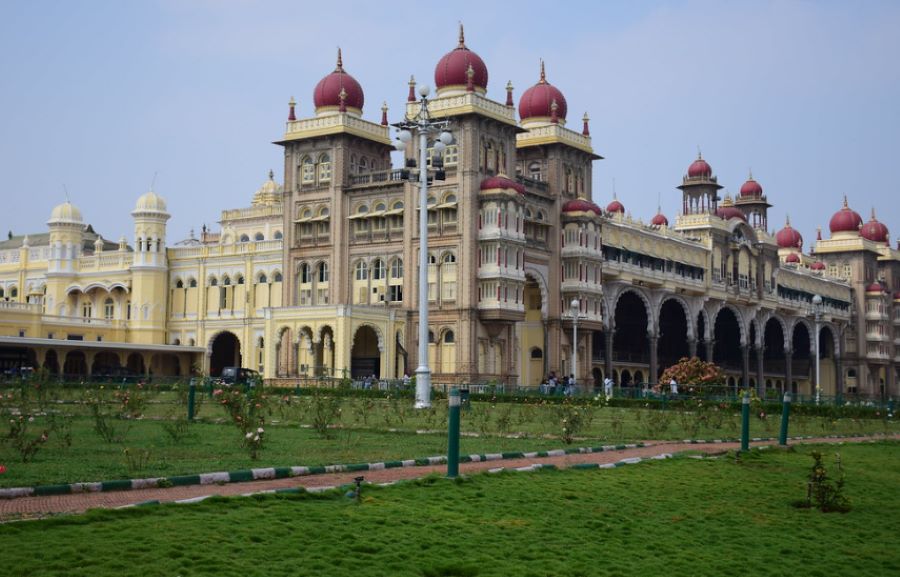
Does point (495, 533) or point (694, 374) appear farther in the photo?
point (694, 374)

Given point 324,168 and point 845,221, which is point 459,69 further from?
point 845,221

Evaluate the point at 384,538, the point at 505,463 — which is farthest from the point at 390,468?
the point at 384,538

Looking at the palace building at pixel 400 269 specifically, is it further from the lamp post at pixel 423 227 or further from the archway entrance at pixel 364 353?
the lamp post at pixel 423 227

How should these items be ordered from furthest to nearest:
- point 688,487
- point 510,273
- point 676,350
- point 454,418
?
point 676,350
point 510,273
point 688,487
point 454,418

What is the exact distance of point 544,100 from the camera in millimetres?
68188

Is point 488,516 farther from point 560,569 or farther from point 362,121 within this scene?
point 362,121

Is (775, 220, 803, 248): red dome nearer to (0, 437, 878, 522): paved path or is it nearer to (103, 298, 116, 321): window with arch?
(103, 298, 116, 321): window with arch

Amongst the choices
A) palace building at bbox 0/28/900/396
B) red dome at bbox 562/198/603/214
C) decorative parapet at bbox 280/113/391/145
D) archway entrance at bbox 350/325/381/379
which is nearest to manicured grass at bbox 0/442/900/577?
palace building at bbox 0/28/900/396

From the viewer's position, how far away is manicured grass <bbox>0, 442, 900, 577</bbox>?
10273 mm

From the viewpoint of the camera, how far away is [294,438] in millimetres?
23281

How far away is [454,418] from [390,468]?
2972 mm

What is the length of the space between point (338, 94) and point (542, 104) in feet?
41.6

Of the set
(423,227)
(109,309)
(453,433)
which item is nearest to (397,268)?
(109,309)

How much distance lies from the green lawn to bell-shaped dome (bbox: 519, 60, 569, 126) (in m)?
33.7
